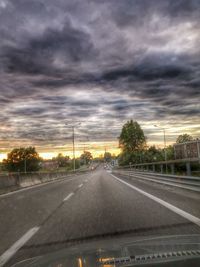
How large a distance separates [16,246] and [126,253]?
270 cm

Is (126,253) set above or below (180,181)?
below

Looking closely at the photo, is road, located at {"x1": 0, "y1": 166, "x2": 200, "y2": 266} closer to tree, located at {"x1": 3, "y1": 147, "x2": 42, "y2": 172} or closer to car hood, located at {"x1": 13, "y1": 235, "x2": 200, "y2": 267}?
car hood, located at {"x1": 13, "y1": 235, "x2": 200, "y2": 267}

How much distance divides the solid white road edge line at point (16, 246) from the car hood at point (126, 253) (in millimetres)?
1211

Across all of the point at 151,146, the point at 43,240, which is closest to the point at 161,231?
the point at 43,240

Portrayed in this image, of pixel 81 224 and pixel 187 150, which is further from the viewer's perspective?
pixel 187 150

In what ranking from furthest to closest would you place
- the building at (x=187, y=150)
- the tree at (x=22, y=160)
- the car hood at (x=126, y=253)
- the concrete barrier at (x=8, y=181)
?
the tree at (x=22, y=160) < the building at (x=187, y=150) < the concrete barrier at (x=8, y=181) < the car hood at (x=126, y=253)

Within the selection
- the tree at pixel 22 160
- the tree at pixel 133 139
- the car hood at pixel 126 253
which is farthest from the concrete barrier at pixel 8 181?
the tree at pixel 22 160

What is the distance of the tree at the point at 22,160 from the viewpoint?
16975 cm

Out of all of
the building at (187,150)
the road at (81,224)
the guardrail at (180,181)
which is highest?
the building at (187,150)

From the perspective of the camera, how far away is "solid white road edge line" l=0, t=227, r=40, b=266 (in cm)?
510

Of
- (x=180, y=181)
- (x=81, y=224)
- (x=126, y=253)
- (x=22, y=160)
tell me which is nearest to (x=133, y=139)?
(x=22, y=160)

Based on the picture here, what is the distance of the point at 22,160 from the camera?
171125mm

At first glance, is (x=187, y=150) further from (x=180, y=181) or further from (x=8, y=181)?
(x=180, y=181)

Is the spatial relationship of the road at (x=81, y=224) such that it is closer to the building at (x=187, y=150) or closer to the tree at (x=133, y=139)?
the building at (x=187, y=150)
